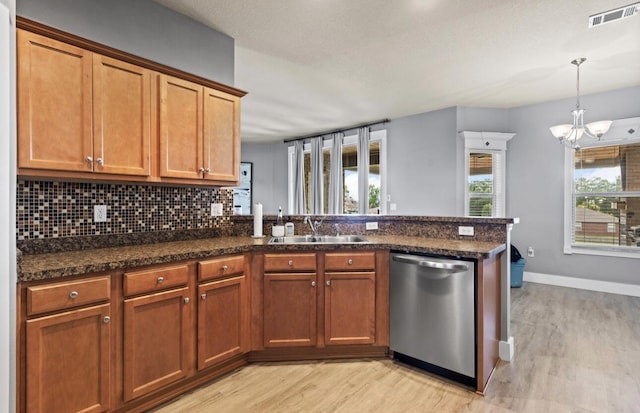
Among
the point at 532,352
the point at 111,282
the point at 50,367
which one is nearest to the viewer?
the point at 50,367

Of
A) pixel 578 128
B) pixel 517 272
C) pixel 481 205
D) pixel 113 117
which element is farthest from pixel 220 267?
pixel 481 205

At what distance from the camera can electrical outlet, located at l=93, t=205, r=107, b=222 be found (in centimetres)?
226

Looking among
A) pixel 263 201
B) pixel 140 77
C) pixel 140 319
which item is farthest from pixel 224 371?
pixel 263 201

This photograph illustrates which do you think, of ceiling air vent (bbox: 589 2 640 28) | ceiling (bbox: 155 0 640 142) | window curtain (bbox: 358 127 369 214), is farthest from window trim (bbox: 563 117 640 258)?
window curtain (bbox: 358 127 369 214)

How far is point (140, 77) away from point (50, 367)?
5.79 ft

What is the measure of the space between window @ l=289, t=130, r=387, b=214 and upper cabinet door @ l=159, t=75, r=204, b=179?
13.6ft

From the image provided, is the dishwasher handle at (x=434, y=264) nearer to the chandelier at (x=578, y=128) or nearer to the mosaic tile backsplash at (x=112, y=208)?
the mosaic tile backsplash at (x=112, y=208)

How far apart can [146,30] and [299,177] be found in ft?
17.4

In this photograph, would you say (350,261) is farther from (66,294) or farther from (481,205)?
(481,205)

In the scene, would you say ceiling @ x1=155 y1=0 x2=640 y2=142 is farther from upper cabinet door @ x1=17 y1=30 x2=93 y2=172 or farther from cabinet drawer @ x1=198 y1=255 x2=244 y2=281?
cabinet drawer @ x1=198 y1=255 x2=244 y2=281

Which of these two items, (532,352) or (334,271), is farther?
(532,352)

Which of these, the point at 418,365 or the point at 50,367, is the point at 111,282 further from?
the point at 418,365

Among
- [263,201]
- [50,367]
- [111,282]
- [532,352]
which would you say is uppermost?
[263,201]

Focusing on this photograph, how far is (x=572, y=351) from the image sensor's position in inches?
109
